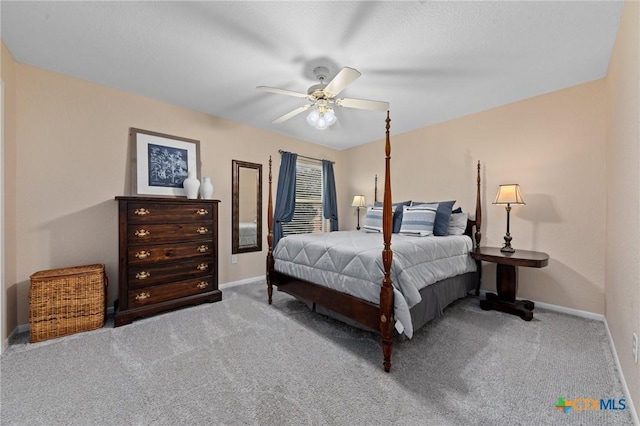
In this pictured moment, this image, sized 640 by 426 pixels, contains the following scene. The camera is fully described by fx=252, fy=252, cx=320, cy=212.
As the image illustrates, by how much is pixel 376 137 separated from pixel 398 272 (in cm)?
326

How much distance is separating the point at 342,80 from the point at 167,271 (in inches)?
104

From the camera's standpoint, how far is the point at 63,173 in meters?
2.56

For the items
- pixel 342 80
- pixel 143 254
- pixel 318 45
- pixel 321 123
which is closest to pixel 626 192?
pixel 342 80

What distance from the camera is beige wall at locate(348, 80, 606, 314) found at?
263 centimetres

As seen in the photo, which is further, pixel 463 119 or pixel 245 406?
pixel 463 119

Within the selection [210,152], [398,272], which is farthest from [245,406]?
[210,152]

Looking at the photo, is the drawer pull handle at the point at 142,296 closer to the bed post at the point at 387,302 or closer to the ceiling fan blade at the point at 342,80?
the bed post at the point at 387,302

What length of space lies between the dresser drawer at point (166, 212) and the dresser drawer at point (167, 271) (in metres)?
0.49

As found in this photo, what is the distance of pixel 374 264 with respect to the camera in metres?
1.97

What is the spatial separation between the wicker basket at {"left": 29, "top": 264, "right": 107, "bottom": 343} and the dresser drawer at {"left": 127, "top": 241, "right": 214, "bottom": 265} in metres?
0.30

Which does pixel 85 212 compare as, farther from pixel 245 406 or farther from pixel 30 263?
pixel 245 406

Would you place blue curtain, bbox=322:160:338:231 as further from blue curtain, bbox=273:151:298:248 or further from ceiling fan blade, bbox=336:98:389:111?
ceiling fan blade, bbox=336:98:389:111

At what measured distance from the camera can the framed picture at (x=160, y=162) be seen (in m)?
2.96

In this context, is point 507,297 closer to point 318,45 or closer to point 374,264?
point 374,264
